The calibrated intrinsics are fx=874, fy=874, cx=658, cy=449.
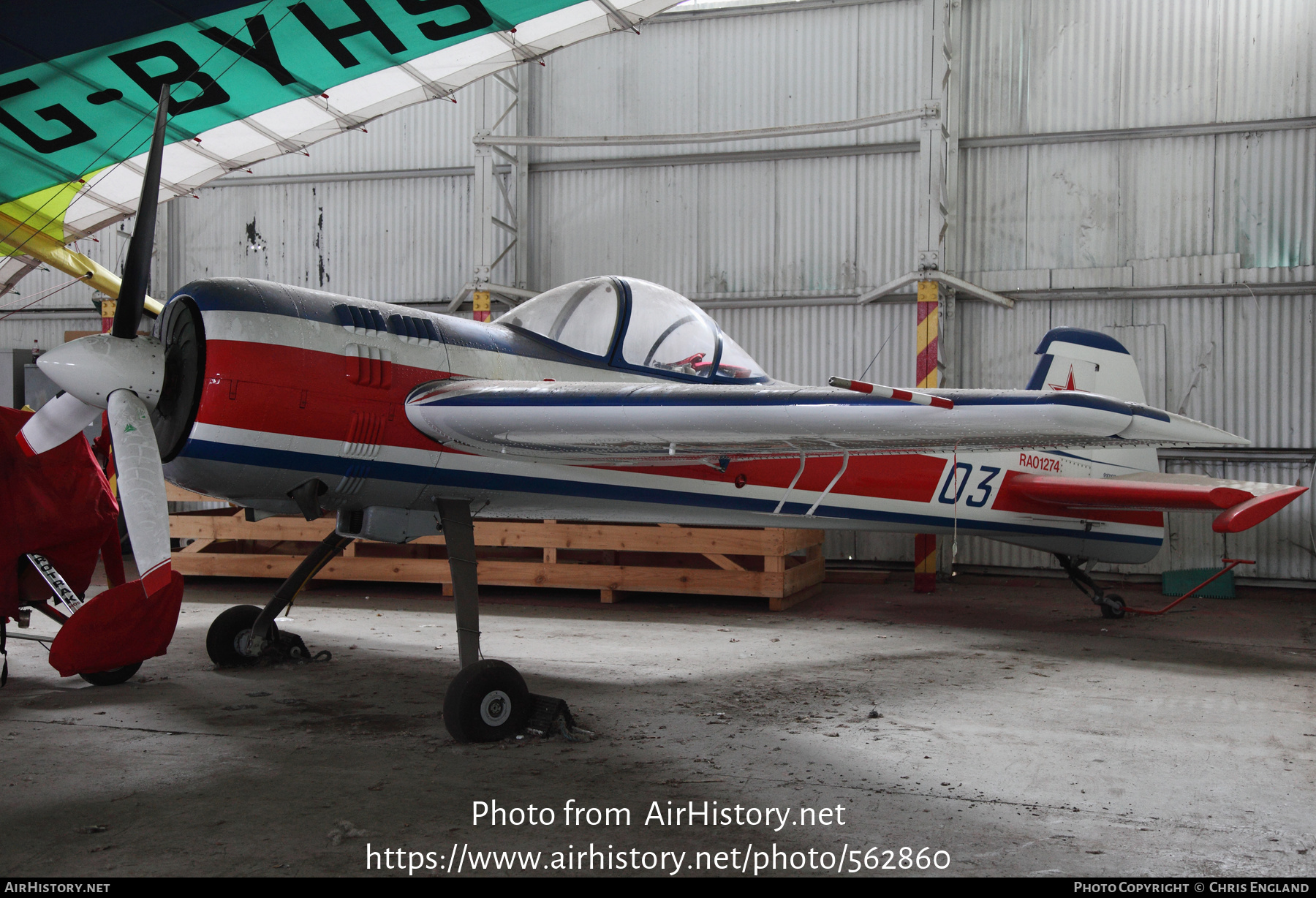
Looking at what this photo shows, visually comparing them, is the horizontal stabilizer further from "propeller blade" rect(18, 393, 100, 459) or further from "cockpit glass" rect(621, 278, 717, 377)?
"propeller blade" rect(18, 393, 100, 459)

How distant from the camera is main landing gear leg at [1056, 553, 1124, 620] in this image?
7.34 m

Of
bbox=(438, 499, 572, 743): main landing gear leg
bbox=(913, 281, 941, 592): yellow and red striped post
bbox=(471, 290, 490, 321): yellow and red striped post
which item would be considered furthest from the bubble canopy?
bbox=(471, 290, 490, 321): yellow and red striped post

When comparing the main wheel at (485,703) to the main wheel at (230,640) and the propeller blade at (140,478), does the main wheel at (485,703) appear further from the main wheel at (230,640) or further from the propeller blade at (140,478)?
the main wheel at (230,640)

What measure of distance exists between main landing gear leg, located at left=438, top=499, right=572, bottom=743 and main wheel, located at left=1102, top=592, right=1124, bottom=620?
5.50 meters

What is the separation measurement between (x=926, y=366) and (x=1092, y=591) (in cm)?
327

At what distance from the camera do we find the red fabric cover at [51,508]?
4.56m

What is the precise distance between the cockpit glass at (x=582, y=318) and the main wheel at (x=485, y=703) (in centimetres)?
181

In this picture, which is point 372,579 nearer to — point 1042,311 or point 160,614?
point 160,614

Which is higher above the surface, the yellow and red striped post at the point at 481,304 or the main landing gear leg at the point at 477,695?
the yellow and red striped post at the point at 481,304

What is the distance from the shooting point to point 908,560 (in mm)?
10531

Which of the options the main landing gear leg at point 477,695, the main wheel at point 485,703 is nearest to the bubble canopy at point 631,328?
the main landing gear leg at point 477,695

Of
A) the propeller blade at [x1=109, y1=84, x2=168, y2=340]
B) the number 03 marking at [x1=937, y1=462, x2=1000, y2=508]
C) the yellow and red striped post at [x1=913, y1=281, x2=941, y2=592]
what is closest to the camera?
the propeller blade at [x1=109, y1=84, x2=168, y2=340]

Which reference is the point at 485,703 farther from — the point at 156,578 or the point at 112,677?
the point at 112,677

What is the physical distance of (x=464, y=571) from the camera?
169 inches
